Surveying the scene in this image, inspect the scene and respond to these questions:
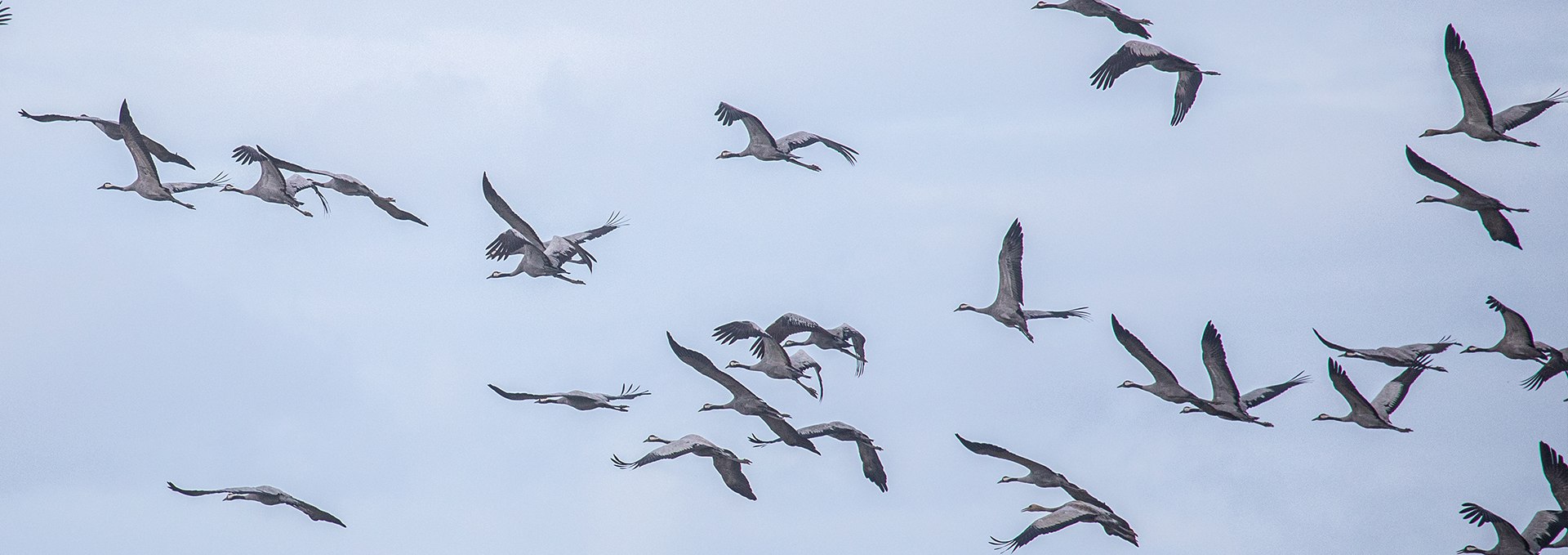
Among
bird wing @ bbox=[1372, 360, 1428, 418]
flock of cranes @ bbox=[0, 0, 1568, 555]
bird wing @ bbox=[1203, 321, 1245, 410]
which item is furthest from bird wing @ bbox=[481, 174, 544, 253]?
bird wing @ bbox=[1372, 360, 1428, 418]

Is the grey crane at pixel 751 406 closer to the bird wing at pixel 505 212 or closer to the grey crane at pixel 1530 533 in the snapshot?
the bird wing at pixel 505 212

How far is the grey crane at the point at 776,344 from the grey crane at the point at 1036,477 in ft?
11.3

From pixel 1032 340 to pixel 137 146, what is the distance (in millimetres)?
18111

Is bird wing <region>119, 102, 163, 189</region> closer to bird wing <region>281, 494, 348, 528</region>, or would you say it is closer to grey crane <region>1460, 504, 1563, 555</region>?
bird wing <region>281, 494, 348, 528</region>

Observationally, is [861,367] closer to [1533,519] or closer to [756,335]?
[756,335]

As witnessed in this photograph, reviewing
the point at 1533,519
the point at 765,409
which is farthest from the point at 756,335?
the point at 1533,519

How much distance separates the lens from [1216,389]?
140 feet

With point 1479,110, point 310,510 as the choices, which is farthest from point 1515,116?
point 310,510

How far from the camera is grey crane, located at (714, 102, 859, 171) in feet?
150

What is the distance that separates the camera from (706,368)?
39031 millimetres

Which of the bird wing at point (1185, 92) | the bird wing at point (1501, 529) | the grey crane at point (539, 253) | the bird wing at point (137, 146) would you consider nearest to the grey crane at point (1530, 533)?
the bird wing at point (1501, 529)

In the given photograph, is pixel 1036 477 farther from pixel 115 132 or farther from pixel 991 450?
pixel 115 132

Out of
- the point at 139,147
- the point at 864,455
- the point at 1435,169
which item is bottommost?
the point at 864,455

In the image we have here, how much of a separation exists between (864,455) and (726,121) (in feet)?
25.3
